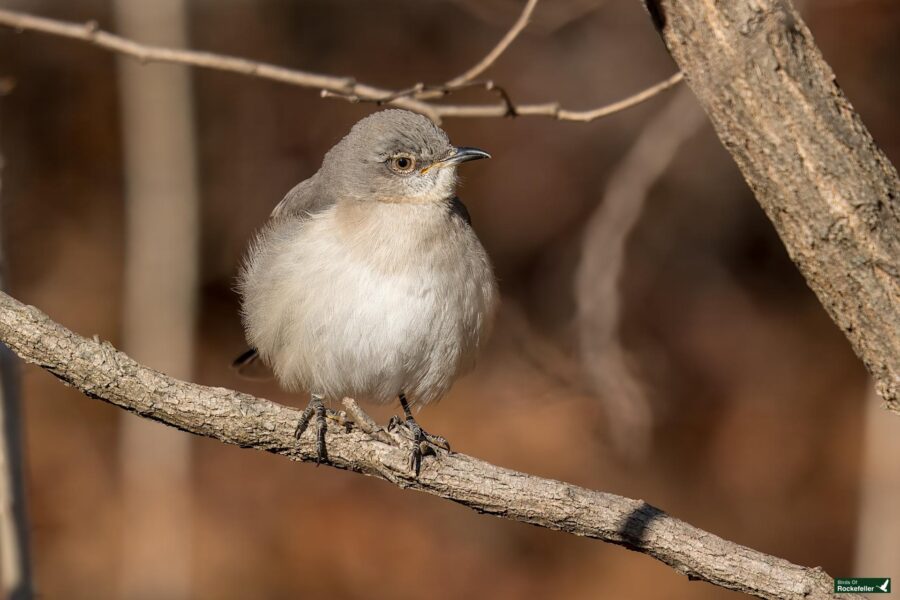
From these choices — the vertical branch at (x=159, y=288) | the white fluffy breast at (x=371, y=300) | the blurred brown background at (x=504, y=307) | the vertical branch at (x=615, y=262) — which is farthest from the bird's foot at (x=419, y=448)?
the blurred brown background at (x=504, y=307)

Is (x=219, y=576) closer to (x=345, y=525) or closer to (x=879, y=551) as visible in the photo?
(x=345, y=525)

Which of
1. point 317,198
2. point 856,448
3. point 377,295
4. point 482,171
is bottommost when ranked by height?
point 377,295

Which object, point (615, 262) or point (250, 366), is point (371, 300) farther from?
point (615, 262)

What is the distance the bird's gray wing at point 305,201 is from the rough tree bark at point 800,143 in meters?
2.37

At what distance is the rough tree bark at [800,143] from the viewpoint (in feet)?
9.48

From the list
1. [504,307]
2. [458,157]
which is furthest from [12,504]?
[504,307]

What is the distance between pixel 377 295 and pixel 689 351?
777 cm

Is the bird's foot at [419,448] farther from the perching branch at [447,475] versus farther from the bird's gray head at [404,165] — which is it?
the bird's gray head at [404,165]

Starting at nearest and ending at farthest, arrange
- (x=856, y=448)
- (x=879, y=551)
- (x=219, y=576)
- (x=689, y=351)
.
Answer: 1. (x=879, y=551)
2. (x=219, y=576)
3. (x=856, y=448)
4. (x=689, y=351)

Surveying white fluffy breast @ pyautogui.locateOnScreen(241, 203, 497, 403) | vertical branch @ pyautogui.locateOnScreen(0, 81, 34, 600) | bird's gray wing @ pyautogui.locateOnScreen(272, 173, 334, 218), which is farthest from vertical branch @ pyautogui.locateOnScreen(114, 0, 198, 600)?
vertical branch @ pyautogui.locateOnScreen(0, 81, 34, 600)

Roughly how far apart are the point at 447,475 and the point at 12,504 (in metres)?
1.78

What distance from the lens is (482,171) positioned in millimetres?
11664

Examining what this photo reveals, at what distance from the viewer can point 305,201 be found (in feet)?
17.0

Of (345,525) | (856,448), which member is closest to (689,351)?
(856,448)
